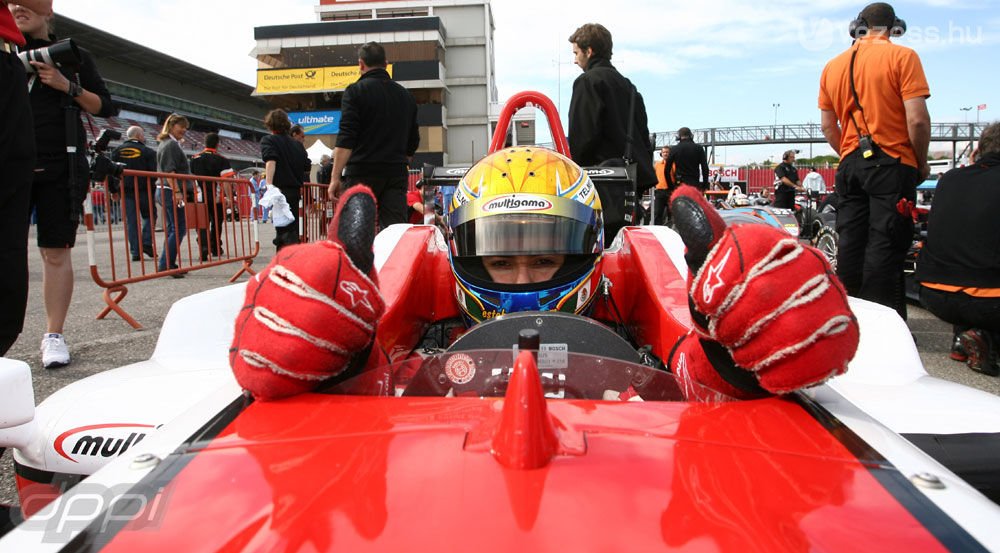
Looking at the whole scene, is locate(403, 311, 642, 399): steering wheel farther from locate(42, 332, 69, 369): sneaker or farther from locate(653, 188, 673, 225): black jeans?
locate(653, 188, 673, 225): black jeans

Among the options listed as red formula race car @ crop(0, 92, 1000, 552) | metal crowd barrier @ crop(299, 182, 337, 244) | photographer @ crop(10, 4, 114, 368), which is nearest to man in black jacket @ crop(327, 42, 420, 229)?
photographer @ crop(10, 4, 114, 368)

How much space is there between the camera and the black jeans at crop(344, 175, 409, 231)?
468 cm

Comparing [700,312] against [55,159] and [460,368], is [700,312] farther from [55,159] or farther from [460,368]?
[55,159]

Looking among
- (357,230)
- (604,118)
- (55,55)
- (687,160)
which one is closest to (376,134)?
(604,118)

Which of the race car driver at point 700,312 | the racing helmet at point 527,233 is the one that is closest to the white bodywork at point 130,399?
the race car driver at point 700,312

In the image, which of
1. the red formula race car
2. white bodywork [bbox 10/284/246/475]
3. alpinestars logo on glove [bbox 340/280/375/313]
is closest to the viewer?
the red formula race car

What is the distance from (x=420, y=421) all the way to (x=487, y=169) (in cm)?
123

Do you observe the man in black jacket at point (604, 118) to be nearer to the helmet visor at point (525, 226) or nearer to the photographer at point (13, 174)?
the helmet visor at point (525, 226)

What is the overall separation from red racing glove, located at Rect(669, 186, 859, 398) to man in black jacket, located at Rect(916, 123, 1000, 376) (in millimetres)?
3068

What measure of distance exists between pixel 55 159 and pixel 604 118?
313 cm

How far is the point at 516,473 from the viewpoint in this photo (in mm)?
755

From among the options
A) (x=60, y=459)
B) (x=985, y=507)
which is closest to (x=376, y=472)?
(x=985, y=507)

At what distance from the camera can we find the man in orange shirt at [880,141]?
3.38 meters

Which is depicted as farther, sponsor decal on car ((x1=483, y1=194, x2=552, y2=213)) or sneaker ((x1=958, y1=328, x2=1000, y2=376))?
sneaker ((x1=958, y1=328, x2=1000, y2=376))
